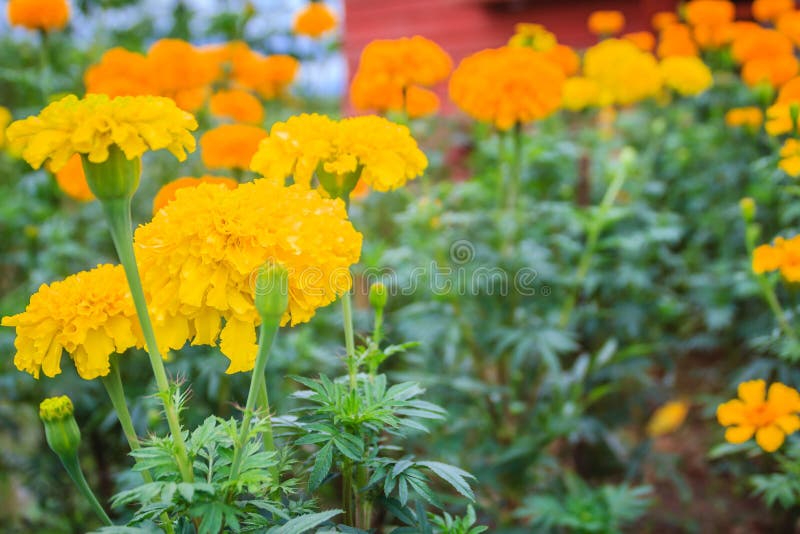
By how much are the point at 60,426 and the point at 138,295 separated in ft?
0.77

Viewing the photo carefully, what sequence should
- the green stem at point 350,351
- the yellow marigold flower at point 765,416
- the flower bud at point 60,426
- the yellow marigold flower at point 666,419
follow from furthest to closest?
the yellow marigold flower at point 666,419 < the yellow marigold flower at point 765,416 < the green stem at point 350,351 < the flower bud at point 60,426

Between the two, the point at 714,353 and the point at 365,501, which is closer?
the point at 365,501

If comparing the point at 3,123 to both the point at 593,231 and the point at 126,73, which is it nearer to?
the point at 126,73

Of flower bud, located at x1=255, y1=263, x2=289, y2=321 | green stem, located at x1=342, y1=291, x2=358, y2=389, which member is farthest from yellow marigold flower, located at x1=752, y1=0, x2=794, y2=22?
flower bud, located at x1=255, y1=263, x2=289, y2=321

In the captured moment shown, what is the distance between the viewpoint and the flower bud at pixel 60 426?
88cm

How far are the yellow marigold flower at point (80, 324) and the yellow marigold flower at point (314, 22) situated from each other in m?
2.84

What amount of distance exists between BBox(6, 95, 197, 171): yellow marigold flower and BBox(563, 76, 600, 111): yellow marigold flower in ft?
7.24

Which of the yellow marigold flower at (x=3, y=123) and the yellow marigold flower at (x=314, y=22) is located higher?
the yellow marigold flower at (x=314, y=22)

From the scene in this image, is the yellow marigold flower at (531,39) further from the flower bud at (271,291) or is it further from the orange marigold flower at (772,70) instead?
the flower bud at (271,291)

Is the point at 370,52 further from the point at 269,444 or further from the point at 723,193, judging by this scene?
the point at 723,193

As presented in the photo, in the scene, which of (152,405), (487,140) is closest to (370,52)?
(487,140)

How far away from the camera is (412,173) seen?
44.2 inches

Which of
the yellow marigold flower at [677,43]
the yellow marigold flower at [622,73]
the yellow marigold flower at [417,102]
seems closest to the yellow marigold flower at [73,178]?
the yellow marigold flower at [417,102]

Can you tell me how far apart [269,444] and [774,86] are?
6.95 ft
